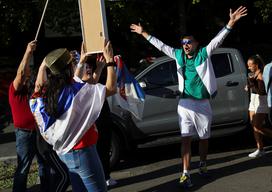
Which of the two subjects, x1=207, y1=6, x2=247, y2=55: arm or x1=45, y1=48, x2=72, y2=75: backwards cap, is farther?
x1=207, y1=6, x2=247, y2=55: arm

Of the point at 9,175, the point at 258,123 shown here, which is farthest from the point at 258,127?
the point at 9,175

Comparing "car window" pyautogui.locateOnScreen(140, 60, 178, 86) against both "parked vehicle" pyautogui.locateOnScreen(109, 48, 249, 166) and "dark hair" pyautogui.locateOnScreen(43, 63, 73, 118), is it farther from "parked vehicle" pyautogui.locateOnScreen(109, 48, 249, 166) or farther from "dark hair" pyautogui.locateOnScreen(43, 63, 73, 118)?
"dark hair" pyautogui.locateOnScreen(43, 63, 73, 118)

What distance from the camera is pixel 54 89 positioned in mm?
3869

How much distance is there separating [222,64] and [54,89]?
517 cm

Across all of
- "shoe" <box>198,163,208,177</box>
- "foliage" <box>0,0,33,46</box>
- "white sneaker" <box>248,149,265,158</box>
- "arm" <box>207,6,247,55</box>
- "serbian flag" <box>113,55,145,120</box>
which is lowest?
"white sneaker" <box>248,149,265,158</box>

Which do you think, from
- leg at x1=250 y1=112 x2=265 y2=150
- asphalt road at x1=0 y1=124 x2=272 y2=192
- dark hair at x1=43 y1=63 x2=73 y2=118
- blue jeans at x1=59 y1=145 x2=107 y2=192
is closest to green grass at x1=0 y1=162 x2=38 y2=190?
asphalt road at x1=0 y1=124 x2=272 y2=192

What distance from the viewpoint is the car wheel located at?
25.7ft

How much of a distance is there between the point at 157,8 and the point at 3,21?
4410mm

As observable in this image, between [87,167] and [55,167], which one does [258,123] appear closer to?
[55,167]

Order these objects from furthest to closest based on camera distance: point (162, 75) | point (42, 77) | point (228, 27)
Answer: point (162, 75)
point (228, 27)
point (42, 77)

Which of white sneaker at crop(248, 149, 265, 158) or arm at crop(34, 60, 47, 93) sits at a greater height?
arm at crop(34, 60, 47, 93)

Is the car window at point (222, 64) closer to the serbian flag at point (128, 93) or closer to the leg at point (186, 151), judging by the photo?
the leg at point (186, 151)

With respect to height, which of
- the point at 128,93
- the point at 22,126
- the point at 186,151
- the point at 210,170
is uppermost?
the point at 128,93

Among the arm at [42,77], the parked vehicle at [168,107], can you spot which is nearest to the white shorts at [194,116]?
the parked vehicle at [168,107]
